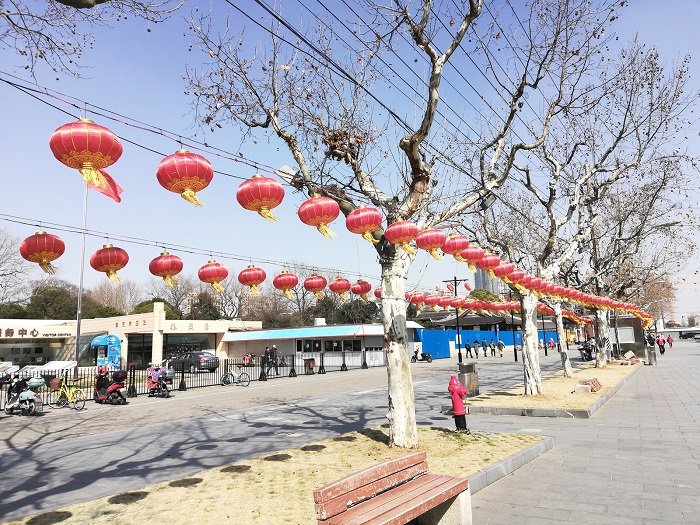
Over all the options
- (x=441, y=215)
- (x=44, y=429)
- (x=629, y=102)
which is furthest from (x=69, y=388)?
(x=629, y=102)

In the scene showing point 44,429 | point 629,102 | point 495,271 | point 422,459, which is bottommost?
point 44,429

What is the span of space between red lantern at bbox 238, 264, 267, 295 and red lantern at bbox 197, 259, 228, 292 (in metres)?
1.51

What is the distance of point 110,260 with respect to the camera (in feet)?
23.4

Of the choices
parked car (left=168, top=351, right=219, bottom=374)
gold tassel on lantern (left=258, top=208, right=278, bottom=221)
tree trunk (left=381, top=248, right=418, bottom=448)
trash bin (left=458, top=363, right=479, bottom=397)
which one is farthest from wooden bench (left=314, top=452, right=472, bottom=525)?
parked car (left=168, top=351, right=219, bottom=374)

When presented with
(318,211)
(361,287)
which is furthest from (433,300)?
(318,211)

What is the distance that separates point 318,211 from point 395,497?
4034mm

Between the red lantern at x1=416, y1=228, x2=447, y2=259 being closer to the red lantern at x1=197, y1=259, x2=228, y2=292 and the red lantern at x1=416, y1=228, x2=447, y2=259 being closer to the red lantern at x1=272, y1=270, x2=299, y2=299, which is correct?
the red lantern at x1=197, y1=259, x2=228, y2=292

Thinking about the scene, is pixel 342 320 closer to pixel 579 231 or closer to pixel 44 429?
pixel 579 231

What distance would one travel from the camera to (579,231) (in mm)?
17266

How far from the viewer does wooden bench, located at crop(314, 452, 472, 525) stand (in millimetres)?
3801

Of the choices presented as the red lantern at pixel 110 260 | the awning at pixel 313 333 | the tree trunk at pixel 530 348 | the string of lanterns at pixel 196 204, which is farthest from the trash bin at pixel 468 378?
the awning at pixel 313 333

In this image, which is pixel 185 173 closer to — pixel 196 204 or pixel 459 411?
pixel 196 204

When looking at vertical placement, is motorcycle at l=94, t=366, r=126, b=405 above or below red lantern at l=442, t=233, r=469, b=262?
below

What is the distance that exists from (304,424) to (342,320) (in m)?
45.0
